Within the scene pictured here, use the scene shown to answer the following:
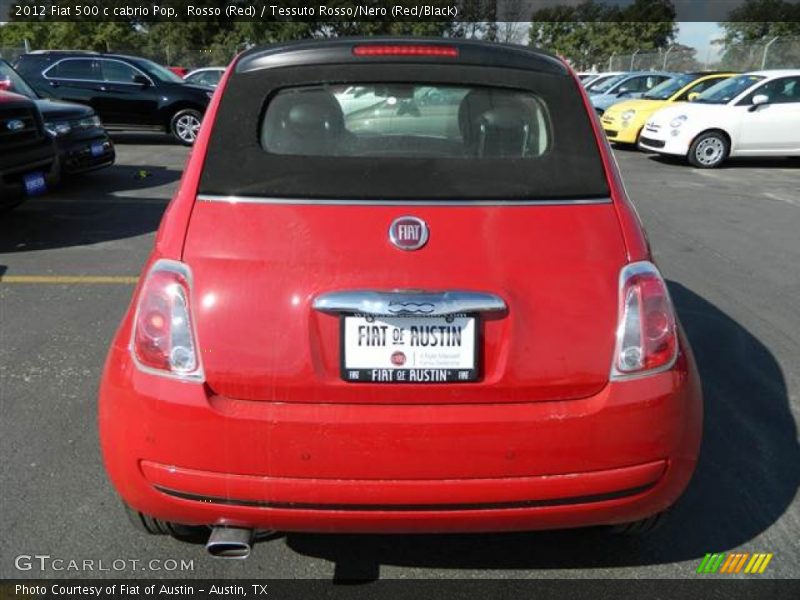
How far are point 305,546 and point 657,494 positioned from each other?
1.22 metres

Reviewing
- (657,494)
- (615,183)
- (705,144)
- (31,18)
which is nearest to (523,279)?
(615,183)

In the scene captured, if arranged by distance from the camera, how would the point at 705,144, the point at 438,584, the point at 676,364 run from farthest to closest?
1. the point at 705,144
2. the point at 438,584
3. the point at 676,364

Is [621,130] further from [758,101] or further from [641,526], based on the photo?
[641,526]

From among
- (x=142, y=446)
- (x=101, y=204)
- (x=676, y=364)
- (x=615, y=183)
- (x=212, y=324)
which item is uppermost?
(x=615, y=183)

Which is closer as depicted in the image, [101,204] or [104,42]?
[101,204]

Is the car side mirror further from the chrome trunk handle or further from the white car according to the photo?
the chrome trunk handle

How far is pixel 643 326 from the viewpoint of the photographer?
6.66ft

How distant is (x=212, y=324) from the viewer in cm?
196

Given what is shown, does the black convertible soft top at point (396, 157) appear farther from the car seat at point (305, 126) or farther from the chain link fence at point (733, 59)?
the chain link fence at point (733, 59)

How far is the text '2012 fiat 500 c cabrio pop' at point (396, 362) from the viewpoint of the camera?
1.93 meters

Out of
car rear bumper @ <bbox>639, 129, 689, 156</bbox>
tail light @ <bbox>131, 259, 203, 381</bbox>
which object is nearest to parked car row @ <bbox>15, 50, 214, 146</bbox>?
car rear bumper @ <bbox>639, 129, 689, 156</bbox>

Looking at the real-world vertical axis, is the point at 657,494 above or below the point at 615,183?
below

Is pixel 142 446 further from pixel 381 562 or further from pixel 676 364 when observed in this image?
pixel 676 364

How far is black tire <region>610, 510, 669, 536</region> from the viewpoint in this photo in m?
2.30
